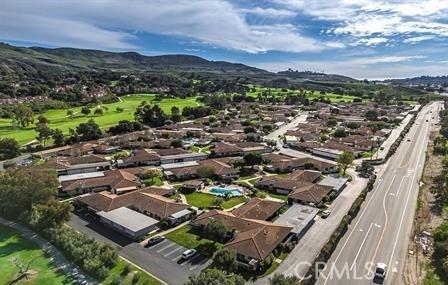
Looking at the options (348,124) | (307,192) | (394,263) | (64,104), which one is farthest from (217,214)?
(64,104)

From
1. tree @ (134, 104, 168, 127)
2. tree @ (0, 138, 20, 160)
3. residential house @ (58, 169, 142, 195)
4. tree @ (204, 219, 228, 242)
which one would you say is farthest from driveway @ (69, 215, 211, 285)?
tree @ (134, 104, 168, 127)

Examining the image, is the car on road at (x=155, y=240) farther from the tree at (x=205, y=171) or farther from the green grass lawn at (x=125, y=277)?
the tree at (x=205, y=171)

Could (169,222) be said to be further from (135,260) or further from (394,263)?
(394,263)

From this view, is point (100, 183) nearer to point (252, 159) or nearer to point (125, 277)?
point (252, 159)

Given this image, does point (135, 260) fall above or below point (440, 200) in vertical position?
below

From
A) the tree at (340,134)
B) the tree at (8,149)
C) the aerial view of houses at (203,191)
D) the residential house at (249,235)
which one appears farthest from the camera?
the tree at (340,134)

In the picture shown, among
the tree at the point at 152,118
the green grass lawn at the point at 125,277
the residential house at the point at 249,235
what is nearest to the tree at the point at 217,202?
the residential house at the point at 249,235
